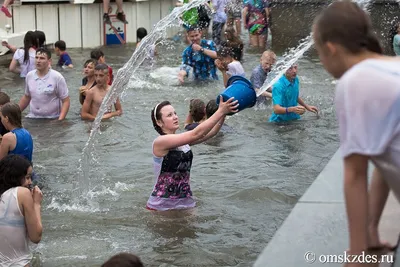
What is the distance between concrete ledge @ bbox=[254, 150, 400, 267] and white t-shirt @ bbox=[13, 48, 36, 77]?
33.3 ft

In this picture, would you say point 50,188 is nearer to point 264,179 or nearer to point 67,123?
point 264,179

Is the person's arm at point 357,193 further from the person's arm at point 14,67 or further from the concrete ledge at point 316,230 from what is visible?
the person's arm at point 14,67

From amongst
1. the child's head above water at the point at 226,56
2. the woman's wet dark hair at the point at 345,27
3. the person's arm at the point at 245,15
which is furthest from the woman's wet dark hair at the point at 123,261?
the person's arm at the point at 245,15

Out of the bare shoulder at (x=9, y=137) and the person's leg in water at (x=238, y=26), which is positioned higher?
the person's leg in water at (x=238, y=26)

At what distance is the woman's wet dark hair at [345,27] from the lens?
3.36 m

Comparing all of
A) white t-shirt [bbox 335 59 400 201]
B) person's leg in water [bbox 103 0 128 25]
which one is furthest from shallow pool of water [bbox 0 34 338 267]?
person's leg in water [bbox 103 0 128 25]

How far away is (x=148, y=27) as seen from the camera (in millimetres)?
19594

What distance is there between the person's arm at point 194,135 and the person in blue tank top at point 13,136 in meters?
1.58

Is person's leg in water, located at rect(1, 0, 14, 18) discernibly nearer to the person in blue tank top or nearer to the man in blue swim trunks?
the man in blue swim trunks

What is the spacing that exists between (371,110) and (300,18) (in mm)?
14302

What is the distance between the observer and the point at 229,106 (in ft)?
19.6

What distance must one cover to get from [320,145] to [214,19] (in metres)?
9.48

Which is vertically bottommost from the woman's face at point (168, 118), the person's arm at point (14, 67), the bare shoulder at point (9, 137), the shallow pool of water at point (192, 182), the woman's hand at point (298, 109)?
the shallow pool of water at point (192, 182)

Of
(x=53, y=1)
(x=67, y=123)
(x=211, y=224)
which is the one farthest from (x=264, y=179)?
(x=53, y=1)
